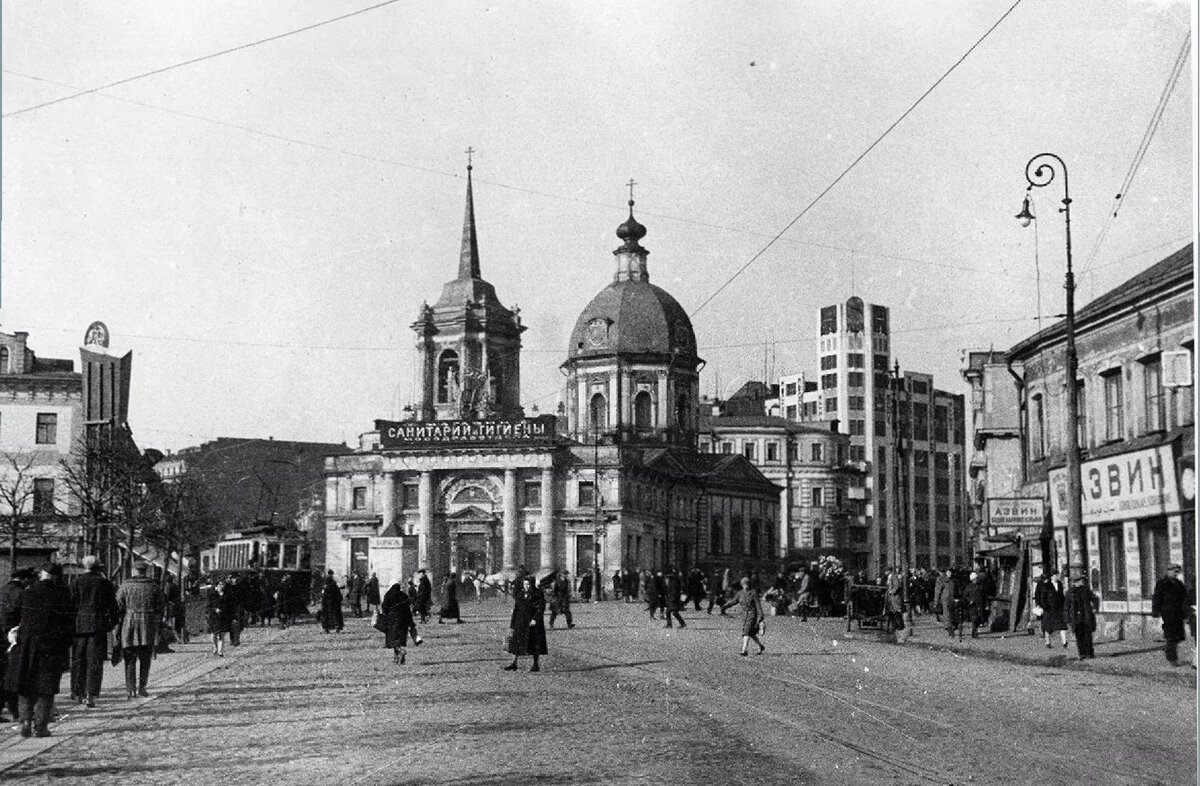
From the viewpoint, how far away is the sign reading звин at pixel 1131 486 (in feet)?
82.4

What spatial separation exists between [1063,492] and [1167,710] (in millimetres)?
17192

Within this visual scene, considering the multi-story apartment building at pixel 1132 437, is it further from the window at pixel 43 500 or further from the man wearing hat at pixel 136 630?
the window at pixel 43 500

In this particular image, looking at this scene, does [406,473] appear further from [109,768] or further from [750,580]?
[109,768]

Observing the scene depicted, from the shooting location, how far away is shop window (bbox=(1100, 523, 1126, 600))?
27812mm

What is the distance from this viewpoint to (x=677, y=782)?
1061 centimetres

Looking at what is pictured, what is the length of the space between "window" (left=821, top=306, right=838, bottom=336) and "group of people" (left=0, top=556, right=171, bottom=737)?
1314 centimetres

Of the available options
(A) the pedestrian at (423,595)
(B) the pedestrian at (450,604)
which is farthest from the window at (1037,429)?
(B) the pedestrian at (450,604)

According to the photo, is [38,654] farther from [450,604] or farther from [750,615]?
[450,604]

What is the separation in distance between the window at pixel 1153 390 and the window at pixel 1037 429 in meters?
8.03

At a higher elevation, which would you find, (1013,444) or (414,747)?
(1013,444)

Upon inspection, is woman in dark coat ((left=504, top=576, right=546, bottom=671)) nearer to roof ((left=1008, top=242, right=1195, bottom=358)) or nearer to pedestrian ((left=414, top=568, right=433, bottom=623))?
roof ((left=1008, top=242, right=1195, bottom=358))

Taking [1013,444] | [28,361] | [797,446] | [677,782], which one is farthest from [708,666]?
[797,446]

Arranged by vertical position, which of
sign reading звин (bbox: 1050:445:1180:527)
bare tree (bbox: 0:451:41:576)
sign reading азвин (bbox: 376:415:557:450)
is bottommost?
sign reading звин (bbox: 1050:445:1180:527)

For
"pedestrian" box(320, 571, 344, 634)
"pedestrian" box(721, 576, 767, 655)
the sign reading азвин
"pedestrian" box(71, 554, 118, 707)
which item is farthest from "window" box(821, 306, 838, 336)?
the sign reading азвин
